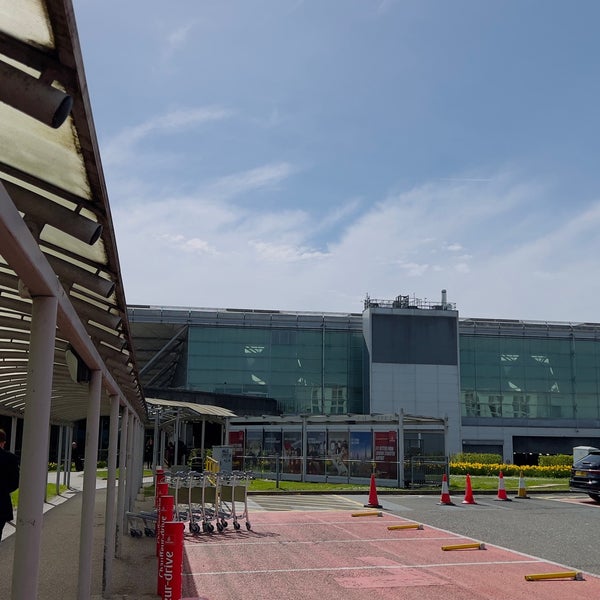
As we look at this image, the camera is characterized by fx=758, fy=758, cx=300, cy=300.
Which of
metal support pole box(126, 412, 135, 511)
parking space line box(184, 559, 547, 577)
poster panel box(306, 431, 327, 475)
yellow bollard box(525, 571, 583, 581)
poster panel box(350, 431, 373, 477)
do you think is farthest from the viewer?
poster panel box(306, 431, 327, 475)

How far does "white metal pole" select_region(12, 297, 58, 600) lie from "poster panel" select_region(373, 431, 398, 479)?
24.7m

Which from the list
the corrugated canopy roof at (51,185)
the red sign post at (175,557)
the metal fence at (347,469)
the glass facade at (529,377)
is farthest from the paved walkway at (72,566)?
the glass facade at (529,377)

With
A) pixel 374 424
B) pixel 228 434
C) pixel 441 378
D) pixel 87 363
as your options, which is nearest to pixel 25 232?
pixel 87 363

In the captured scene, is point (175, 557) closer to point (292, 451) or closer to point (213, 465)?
point (213, 465)

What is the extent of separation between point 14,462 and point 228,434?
23690 mm

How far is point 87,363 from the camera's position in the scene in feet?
19.0

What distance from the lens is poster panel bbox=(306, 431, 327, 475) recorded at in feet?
98.5

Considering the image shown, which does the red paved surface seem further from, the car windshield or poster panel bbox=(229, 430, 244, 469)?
poster panel bbox=(229, 430, 244, 469)

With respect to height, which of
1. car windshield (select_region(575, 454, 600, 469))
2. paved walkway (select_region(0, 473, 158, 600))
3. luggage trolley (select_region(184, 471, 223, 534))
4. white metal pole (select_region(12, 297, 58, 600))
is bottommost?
paved walkway (select_region(0, 473, 158, 600))

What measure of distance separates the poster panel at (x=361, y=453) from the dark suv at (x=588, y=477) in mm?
8125

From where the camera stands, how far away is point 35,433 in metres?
3.57

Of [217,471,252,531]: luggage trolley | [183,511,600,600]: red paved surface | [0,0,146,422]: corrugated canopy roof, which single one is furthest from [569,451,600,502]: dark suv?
[0,0,146,422]: corrugated canopy roof

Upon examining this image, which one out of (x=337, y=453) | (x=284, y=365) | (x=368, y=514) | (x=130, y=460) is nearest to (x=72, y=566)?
(x=130, y=460)

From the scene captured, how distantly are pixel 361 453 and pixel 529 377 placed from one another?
3453cm
